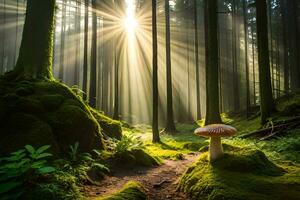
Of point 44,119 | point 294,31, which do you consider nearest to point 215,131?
point 44,119

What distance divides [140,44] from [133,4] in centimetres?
946

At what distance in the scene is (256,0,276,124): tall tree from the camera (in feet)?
44.1

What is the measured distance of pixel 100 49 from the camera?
47.8m

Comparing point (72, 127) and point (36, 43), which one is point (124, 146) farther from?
point (36, 43)

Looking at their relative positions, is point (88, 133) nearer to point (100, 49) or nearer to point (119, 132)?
point (119, 132)

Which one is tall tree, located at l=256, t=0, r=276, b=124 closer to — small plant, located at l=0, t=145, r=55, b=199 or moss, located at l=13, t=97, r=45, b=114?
moss, located at l=13, t=97, r=45, b=114

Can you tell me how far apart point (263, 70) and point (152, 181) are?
9375 millimetres

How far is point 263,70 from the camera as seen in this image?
13.7 metres

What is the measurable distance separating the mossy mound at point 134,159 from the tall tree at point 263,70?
6.91 meters

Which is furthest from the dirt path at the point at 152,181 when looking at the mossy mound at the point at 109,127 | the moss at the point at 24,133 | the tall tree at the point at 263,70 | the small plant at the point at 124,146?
the tall tree at the point at 263,70

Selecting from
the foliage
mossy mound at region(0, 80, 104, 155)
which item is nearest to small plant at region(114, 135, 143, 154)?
mossy mound at region(0, 80, 104, 155)

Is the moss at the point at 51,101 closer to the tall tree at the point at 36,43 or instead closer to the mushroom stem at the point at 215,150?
the tall tree at the point at 36,43

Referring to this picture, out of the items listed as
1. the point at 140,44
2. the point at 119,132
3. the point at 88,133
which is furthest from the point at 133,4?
the point at 88,133

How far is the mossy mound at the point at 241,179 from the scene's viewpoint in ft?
14.9
